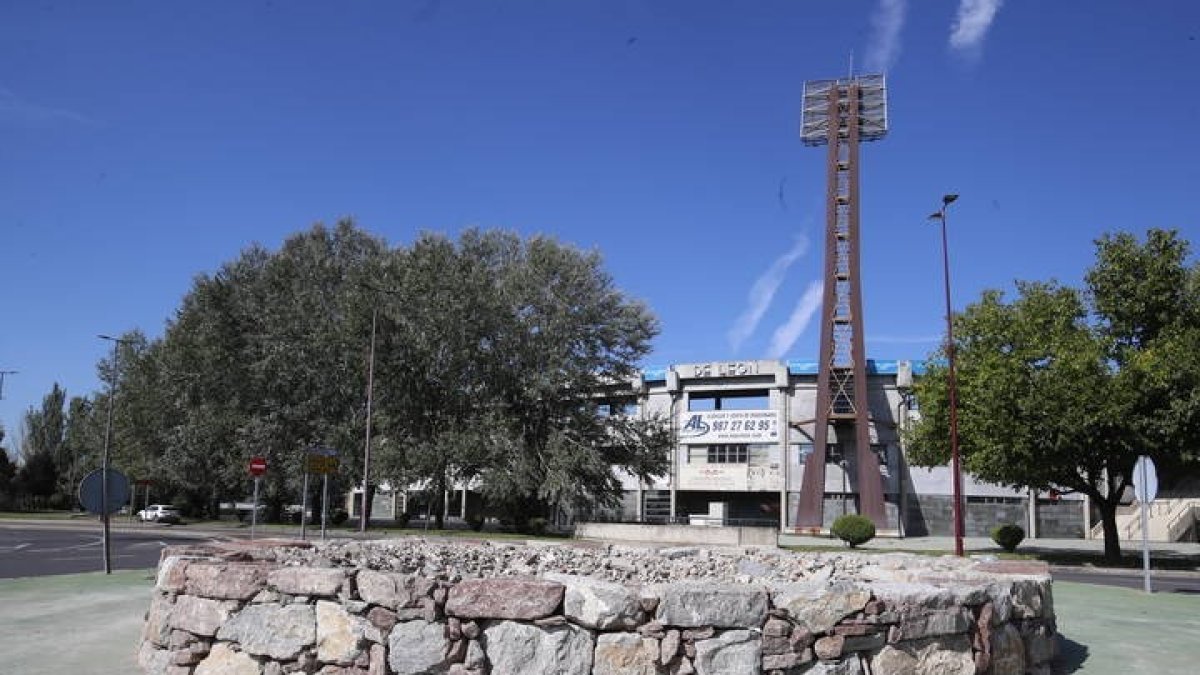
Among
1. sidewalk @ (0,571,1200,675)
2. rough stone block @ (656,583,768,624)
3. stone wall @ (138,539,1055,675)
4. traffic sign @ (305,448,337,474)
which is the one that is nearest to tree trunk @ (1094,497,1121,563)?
sidewalk @ (0,571,1200,675)

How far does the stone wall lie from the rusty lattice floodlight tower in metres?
48.8

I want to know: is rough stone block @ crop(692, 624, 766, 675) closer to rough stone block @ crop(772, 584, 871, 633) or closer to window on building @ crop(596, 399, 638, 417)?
rough stone block @ crop(772, 584, 871, 633)

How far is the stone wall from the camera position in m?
5.97

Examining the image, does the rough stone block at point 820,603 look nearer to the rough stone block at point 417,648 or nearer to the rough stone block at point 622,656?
the rough stone block at point 622,656

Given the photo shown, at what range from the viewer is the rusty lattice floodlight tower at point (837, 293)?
5544 cm

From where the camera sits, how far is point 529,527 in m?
42.0

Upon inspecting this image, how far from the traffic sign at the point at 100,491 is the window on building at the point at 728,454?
51.1 metres

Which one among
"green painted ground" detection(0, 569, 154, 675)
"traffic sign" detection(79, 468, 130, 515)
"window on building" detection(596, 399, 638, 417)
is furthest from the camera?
"window on building" detection(596, 399, 638, 417)

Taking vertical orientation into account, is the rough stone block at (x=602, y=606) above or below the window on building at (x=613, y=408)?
below

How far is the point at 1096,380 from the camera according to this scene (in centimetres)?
2820

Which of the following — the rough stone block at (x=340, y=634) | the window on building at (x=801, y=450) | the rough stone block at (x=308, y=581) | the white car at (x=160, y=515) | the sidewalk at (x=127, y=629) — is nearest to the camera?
the rough stone block at (x=340, y=634)

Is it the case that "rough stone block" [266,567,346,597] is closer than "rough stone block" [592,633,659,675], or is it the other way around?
"rough stone block" [592,633,659,675]

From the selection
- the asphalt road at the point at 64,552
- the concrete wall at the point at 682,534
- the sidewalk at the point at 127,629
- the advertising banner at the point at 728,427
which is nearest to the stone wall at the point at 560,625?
the sidewalk at the point at 127,629

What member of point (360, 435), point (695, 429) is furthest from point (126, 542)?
point (695, 429)
